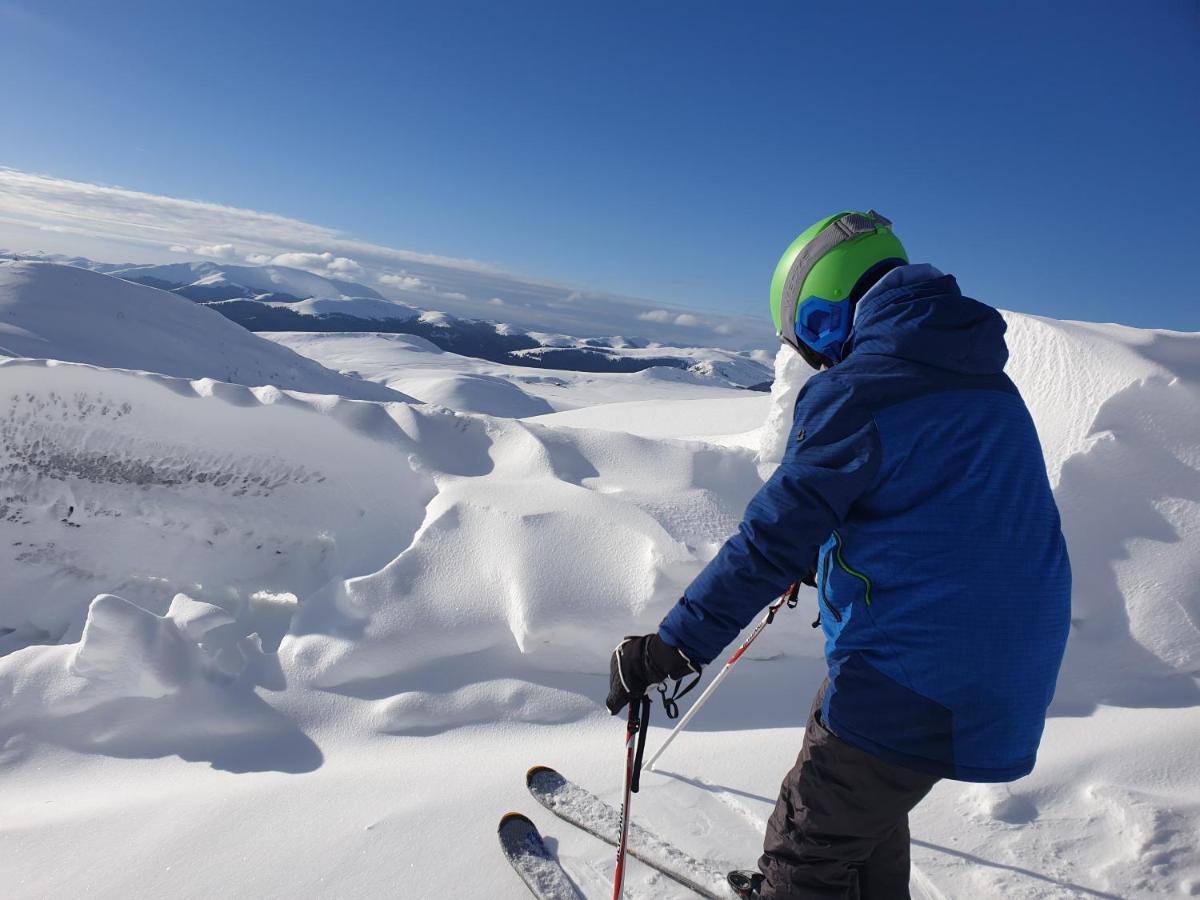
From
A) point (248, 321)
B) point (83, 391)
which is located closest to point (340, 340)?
point (248, 321)

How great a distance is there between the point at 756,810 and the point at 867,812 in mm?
1136

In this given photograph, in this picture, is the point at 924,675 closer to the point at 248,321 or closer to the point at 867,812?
the point at 867,812

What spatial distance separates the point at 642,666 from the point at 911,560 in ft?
2.58

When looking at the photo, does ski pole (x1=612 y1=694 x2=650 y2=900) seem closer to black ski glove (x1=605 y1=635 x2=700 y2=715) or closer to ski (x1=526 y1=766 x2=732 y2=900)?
black ski glove (x1=605 y1=635 x2=700 y2=715)

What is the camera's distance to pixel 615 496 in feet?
14.9

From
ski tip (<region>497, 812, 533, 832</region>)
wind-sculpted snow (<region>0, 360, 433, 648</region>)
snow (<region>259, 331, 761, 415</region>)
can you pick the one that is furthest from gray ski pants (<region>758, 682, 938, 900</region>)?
snow (<region>259, 331, 761, 415</region>)

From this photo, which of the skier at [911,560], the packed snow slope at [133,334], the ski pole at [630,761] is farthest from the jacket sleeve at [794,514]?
the packed snow slope at [133,334]

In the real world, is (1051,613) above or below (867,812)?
above

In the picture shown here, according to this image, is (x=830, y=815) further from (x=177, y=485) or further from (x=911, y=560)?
(x=177, y=485)

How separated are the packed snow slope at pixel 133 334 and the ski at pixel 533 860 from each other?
17.0m

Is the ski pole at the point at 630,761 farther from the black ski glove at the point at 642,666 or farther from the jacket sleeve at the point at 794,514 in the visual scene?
the jacket sleeve at the point at 794,514

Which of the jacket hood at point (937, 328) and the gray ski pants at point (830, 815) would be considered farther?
the gray ski pants at point (830, 815)

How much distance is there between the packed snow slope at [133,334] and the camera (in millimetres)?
17328


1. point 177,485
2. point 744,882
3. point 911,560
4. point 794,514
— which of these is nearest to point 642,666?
point 794,514
